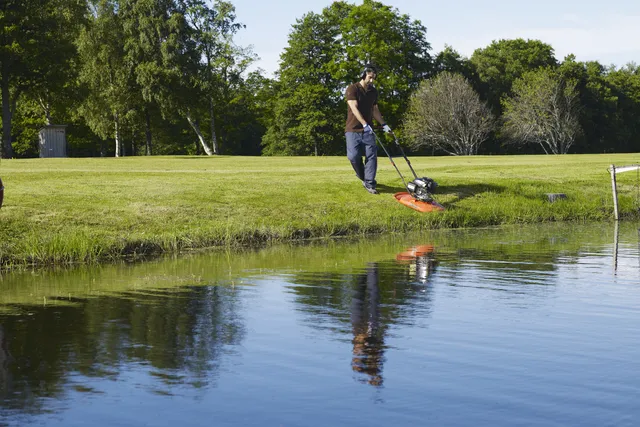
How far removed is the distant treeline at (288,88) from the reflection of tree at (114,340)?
44.6 m

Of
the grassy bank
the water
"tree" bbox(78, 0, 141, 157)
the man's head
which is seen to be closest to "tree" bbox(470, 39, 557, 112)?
"tree" bbox(78, 0, 141, 157)

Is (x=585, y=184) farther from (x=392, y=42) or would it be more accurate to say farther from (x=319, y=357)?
(x=392, y=42)

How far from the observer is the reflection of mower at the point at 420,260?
1185 centimetres

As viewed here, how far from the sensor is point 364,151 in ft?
65.5

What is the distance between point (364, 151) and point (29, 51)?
35147 mm

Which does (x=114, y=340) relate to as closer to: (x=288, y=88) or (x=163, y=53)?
(x=163, y=53)

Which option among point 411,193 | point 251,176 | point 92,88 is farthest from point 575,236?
point 92,88

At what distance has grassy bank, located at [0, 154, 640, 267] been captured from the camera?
15.3m

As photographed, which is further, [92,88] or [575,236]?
[92,88]

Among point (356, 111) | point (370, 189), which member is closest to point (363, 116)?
point (356, 111)

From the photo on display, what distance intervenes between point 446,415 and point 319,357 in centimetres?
171

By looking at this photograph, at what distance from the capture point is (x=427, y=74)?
8556 centimetres

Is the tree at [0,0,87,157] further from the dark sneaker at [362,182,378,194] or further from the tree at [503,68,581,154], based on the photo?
the tree at [503,68,581,154]

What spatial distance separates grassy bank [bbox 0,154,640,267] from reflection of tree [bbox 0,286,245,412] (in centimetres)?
495
